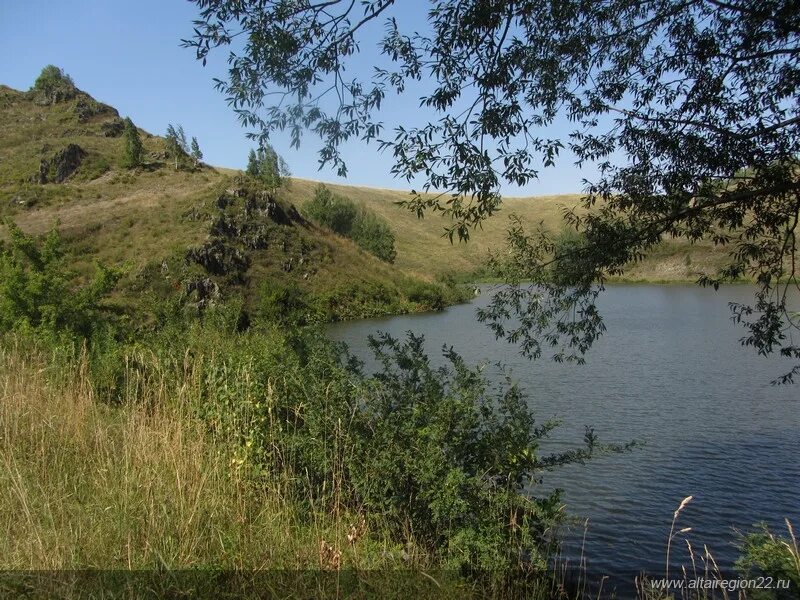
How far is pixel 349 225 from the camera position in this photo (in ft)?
237

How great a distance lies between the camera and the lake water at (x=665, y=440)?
329 inches

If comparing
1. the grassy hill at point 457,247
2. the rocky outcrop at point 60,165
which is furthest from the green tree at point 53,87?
the grassy hill at point 457,247

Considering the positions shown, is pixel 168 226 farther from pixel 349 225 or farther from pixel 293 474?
pixel 293 474

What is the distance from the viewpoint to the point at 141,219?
42.1m

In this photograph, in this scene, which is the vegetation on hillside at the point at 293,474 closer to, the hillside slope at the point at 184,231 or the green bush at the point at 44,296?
the green bush at the point at 44,296

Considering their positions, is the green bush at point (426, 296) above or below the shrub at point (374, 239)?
below

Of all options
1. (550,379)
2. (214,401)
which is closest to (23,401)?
(214,401)

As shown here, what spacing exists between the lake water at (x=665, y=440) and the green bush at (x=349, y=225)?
44077mm

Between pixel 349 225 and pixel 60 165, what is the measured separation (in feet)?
102

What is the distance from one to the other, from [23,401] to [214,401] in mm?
1649

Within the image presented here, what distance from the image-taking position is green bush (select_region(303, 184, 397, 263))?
69.4 meters

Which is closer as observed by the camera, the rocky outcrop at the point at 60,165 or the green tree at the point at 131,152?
the rocky outcrop at the point at 60,165

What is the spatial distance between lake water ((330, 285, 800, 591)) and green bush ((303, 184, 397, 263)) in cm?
4408

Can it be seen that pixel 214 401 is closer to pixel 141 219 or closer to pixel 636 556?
pixel 636 556
